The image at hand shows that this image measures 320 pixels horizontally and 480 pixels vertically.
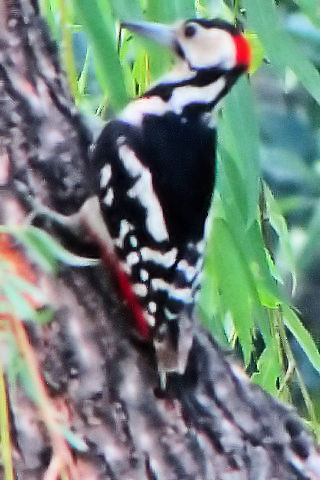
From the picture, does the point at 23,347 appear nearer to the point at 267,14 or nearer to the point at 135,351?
the point at 135,351

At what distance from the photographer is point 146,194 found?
85cm

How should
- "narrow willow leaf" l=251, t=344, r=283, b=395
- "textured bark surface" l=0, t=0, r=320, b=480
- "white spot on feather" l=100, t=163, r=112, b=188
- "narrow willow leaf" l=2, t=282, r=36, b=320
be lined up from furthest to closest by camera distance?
"narrow willow leaf" l=251, t=344, r=283, b=395, "white spot on feather" l=100, t=163, r=112, b=188, "textured bark surface" l=0, t=0, r=320, b=480, "narrow willow leaf" l=2, t=282, r=36, b=320

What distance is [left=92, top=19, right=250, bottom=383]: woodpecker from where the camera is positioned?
2.64ft

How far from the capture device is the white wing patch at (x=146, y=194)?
838mm

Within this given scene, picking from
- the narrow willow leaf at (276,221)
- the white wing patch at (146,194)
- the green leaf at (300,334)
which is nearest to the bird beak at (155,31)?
the white wing patch at (146,194)

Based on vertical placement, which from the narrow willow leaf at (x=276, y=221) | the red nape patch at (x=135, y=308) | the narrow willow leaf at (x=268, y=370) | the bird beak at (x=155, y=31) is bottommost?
the narrow willow leaf at (x=268, y=370)

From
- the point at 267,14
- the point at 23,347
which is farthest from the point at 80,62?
the point at 23,347

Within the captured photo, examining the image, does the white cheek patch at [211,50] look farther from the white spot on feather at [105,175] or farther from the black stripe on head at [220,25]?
the white spot on feather at [105,175]

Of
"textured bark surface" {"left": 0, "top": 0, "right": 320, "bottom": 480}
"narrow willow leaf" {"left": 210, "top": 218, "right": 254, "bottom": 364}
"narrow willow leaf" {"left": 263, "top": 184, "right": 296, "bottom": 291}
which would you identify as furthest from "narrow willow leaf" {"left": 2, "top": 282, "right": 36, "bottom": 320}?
"narrow willow leaf" {"left": 263, "top": 184, "right": 296, "bottom": 291}

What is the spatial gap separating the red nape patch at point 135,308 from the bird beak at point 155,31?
220 millimetres

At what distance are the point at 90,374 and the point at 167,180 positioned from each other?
23cm

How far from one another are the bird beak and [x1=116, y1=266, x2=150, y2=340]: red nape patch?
22 centimetres

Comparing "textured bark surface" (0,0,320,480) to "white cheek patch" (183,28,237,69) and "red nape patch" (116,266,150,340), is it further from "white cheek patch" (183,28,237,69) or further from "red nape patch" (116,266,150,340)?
"white cheek patch" (183,28,237,69)

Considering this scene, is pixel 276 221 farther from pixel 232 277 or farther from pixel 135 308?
pixel 135 308
